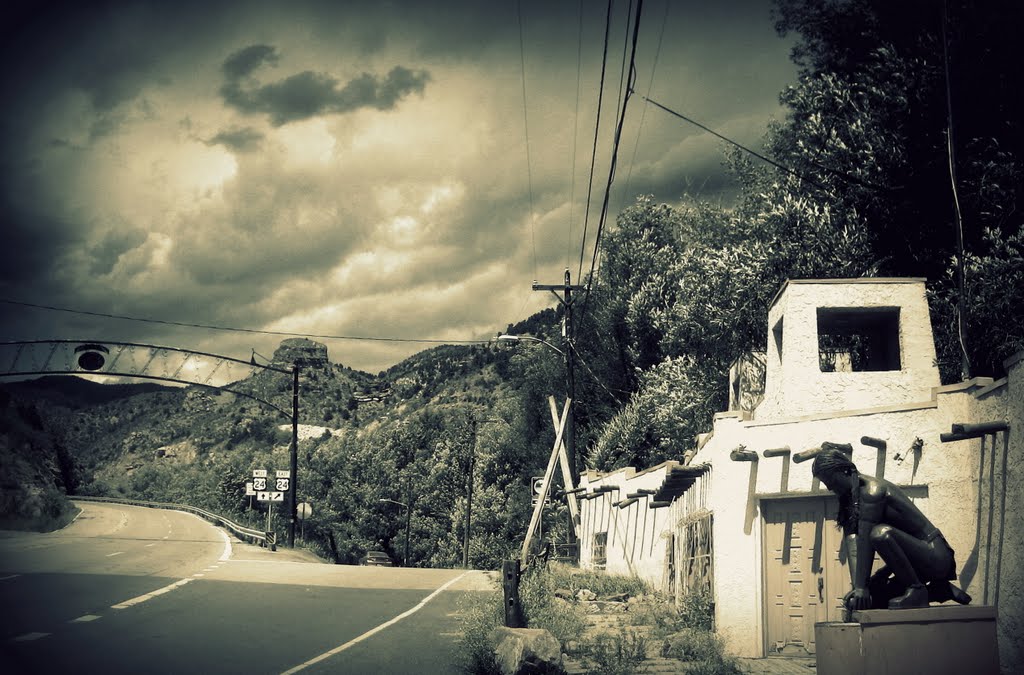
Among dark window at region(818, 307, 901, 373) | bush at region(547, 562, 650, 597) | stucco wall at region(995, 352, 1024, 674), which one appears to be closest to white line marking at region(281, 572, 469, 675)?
bush at region(547, 562, 650, 597)

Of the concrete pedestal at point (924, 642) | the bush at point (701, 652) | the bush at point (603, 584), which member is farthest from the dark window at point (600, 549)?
the concrete pedestal at point (924, 642)

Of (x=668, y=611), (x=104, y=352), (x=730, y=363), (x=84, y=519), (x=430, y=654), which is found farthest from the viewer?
(x=84, y=519)

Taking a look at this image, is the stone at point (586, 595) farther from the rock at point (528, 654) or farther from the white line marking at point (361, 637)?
the rock at point (528, 654)

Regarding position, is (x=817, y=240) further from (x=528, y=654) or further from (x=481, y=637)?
(x=528, y=654)

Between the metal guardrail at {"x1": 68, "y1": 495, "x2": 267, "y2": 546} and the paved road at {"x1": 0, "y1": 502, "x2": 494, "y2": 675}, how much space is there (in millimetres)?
9233

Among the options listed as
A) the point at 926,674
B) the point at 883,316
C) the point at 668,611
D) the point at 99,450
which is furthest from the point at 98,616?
the point at 99,450

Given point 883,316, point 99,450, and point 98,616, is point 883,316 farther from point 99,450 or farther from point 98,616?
point 99,450

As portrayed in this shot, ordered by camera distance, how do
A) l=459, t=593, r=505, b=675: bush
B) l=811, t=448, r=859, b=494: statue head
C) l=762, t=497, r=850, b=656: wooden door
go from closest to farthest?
l=811, t=448, r=859, b=494: statue head, l=459, t=593, r=505, b=675: bush, l=762, t=497, r=850, b=656: wooden door

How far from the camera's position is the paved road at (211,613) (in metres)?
11.2

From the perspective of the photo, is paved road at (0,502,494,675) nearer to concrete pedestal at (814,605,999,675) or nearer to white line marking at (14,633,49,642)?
white line marking at (14,633,49,642)

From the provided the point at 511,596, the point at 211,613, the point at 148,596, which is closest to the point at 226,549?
the point at 148,596

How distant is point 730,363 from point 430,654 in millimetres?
17560

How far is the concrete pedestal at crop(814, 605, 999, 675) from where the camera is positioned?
6.88m

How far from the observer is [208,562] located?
2588cm
